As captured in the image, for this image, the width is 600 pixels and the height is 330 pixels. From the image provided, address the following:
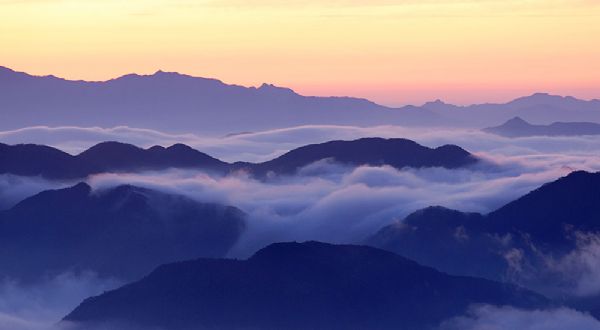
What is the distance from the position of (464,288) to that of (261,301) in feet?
88.3

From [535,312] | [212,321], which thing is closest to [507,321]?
[535,312]

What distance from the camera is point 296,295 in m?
170

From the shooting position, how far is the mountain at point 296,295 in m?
165

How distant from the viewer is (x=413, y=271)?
6929 inches

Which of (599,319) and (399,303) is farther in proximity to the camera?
(599,319)

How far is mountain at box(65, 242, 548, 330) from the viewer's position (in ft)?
543

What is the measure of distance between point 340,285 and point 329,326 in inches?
303

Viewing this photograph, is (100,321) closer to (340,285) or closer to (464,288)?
(340,285)

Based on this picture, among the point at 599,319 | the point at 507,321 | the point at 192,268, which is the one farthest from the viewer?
the point at 599,319

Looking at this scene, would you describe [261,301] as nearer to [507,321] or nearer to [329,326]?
[329,326]

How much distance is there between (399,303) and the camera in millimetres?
170000

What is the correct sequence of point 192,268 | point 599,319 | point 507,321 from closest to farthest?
1. point 507,321
2. point 192,268
3. point 599,319

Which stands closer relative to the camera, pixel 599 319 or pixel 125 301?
pixel 125 301

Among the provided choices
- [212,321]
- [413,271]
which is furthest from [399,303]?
[212,321]
